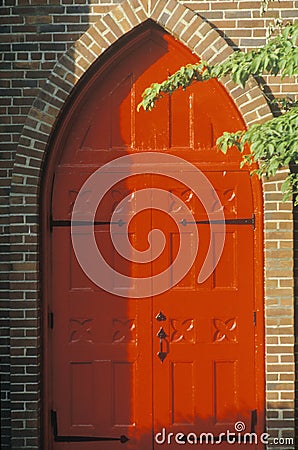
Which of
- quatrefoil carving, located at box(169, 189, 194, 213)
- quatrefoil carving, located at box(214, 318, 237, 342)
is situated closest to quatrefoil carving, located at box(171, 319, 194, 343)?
quatrefoil carving, located at box(214, 318, 237, 342)

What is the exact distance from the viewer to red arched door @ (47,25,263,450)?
22.8 ft

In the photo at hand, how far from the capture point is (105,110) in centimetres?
702

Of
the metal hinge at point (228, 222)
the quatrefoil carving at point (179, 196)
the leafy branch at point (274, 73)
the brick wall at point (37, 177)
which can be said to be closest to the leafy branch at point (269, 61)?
the leafy branch at point (274, 73)

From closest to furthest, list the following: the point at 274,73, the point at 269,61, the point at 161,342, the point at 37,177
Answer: the point at 269,61 < the point at 274,73 < the point at 37,177 < the point at 161,342

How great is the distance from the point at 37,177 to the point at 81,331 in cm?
136

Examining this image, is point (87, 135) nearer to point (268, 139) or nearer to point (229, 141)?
point (229, 141)

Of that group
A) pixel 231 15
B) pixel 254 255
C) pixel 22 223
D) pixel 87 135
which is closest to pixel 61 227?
pixel 22 223

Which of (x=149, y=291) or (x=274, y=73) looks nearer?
(x=274, y=73)

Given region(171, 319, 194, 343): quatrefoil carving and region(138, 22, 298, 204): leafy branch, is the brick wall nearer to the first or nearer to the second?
region(171, 319, 194, 343): quatrefoil carving

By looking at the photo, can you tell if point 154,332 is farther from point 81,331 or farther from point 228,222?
point 228,222

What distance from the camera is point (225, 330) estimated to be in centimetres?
→ 696

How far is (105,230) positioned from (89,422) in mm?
1636

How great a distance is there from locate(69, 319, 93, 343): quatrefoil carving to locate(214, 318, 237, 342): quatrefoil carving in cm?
107

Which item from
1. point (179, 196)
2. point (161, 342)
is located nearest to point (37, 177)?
point (179, 196)
